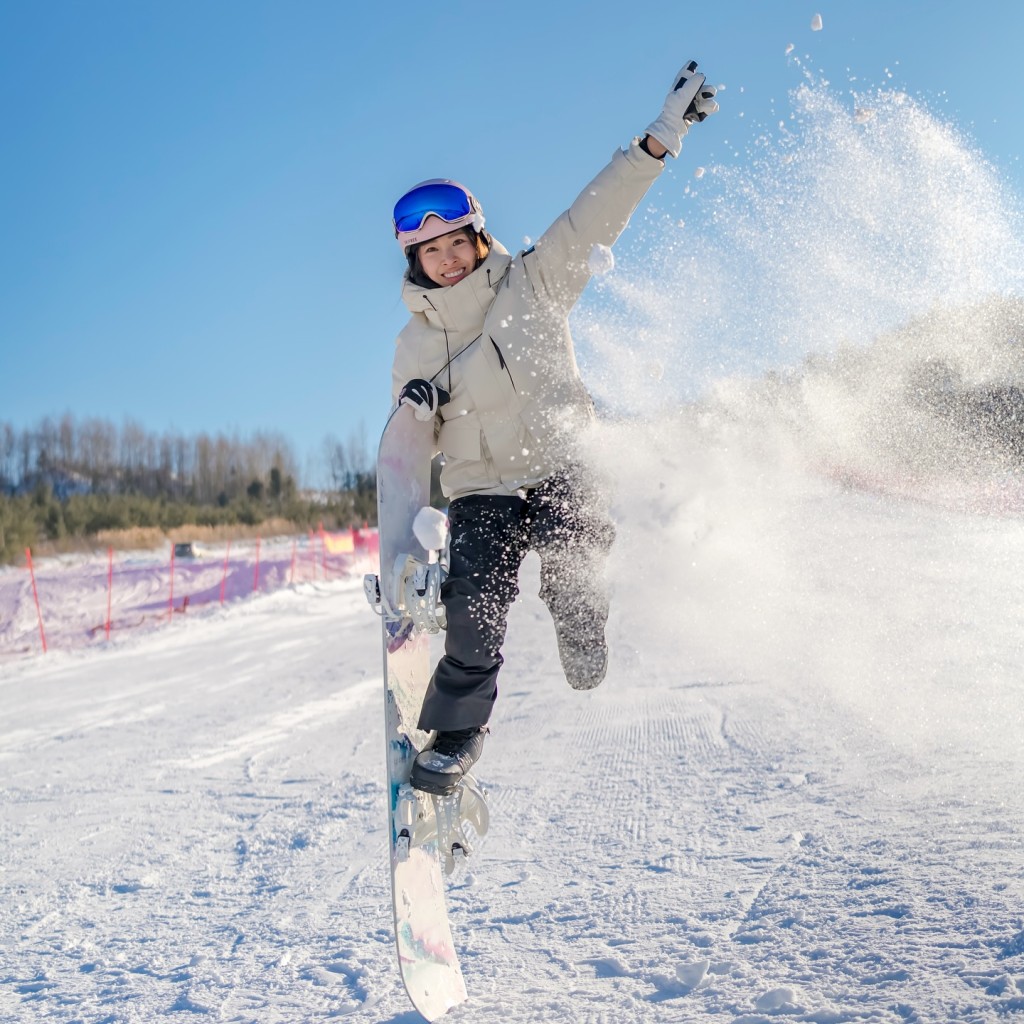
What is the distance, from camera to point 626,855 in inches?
147

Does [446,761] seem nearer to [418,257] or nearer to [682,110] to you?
A: [418,257]

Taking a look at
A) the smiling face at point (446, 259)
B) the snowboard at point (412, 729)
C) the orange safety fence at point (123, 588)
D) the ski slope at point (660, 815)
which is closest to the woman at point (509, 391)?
the smiling face at point (446, 259)

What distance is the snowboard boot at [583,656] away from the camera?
3.13m

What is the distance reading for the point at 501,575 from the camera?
2.93 m

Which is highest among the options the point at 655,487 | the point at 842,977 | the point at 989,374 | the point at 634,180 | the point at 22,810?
the point at 634,180

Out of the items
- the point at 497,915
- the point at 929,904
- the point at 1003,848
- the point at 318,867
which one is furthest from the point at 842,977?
the point at 318,867

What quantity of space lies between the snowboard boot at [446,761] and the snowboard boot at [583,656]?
0.40m

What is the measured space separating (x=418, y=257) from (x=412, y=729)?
1.59 m

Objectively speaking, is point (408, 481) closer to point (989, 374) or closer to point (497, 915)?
point (497, 915)

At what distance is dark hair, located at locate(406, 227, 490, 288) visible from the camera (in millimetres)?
3086

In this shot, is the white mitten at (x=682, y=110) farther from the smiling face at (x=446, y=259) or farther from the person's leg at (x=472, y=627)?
the person's leg at (x=472, y=627)

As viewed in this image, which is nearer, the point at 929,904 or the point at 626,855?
the point at 929,904

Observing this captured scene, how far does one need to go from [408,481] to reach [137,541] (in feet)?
122

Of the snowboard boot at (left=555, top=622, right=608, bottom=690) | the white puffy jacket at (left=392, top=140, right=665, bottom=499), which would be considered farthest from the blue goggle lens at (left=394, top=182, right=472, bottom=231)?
the snowboard boot at (left=555, top=622, right=608, bottom=690)
